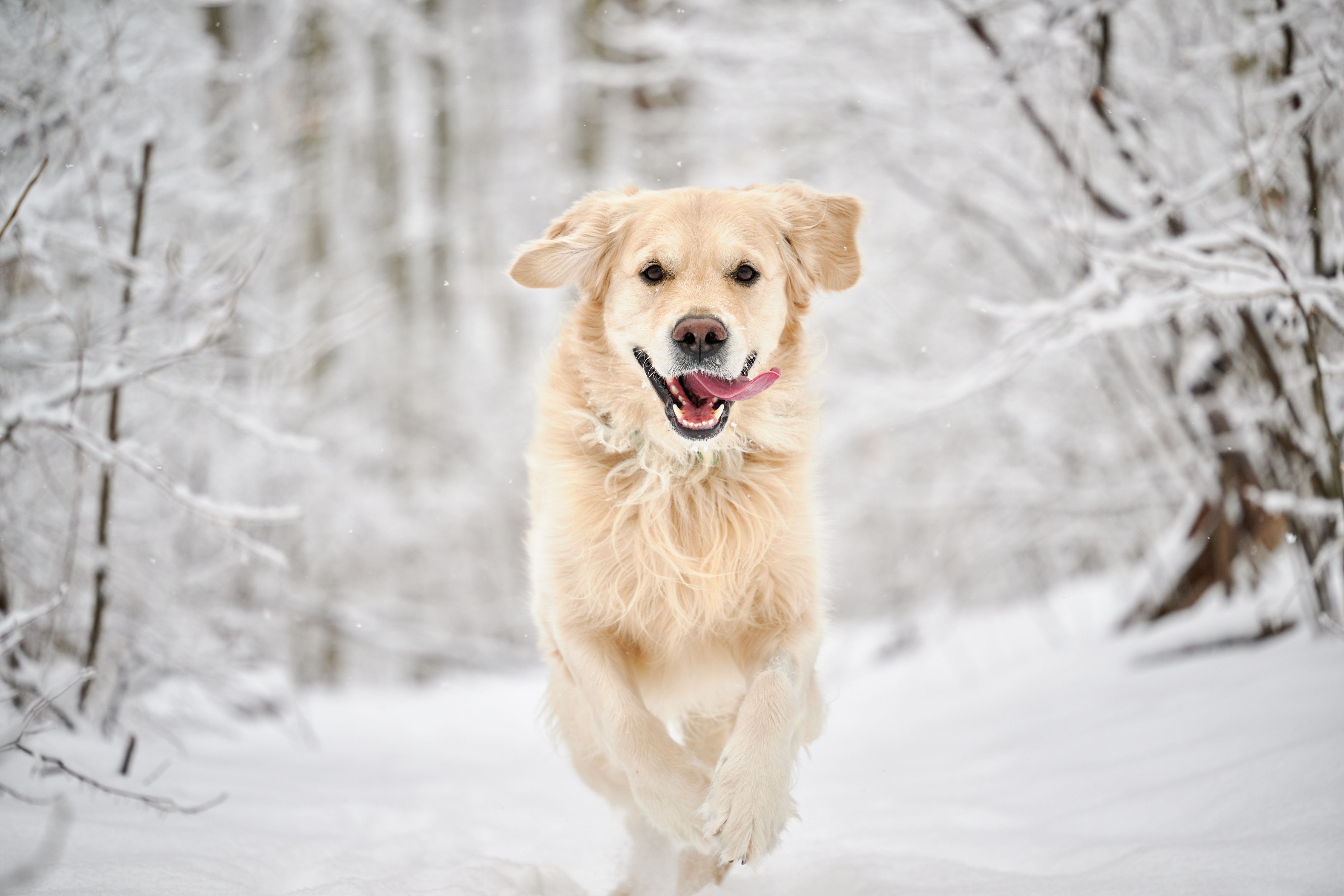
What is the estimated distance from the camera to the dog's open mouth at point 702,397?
230 centimetres

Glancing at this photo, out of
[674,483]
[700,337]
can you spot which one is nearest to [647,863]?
[674,483]

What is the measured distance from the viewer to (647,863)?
8.30 feet

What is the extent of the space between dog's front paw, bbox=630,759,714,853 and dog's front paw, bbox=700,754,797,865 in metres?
0.04

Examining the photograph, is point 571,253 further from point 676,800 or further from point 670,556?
point 676,800

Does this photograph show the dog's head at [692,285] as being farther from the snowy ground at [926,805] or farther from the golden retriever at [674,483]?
the snowy ground at [926,805]

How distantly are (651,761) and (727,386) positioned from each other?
0.98m

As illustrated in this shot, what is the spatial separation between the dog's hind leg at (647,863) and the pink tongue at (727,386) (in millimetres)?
1190

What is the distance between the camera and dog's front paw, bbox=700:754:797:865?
6.27ft

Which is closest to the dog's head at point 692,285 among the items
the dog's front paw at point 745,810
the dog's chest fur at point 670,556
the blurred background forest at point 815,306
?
the dog's chest fur at point 670,556

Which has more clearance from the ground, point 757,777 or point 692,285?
point 692,285

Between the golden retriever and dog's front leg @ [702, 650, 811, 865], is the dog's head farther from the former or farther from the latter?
dog's front leg @ [702, 650, 811, 865]

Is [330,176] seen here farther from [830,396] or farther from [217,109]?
[830,396]

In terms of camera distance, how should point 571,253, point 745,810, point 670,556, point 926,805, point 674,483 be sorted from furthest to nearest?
point 926,805
point 571,253
point 674,483
point 670,556
point 745,810

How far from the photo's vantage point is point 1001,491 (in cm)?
545
